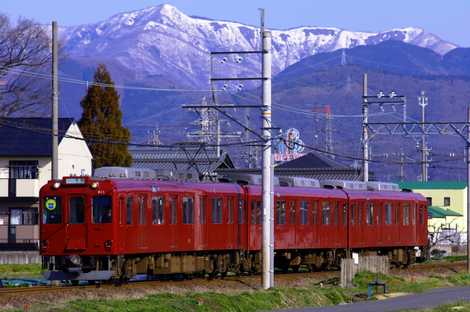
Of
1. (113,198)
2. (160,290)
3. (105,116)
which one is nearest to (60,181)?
(113,198)

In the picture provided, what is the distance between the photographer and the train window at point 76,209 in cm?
3316

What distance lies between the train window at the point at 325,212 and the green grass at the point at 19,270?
9.50 m

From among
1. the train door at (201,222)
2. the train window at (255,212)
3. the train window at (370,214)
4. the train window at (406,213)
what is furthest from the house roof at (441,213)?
the train door at (201,222)

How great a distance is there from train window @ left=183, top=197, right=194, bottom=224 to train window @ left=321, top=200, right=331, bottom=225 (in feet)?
29.3

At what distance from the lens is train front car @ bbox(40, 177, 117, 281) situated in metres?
32.7

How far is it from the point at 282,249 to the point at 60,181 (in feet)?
33.4

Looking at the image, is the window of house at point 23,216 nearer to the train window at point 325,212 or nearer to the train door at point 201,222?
the train window at point 325,212

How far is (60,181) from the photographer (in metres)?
33.6

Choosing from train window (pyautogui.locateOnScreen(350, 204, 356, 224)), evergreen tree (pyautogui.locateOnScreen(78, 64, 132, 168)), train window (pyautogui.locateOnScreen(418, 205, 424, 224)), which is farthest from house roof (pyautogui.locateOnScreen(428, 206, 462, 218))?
train window (pyautogui.locateOnScreen(350, 204, 356, 224))

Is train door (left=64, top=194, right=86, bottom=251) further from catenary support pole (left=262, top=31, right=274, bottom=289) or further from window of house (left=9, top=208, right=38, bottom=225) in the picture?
window of house (left=9, top=208, right=38, bottom=225)

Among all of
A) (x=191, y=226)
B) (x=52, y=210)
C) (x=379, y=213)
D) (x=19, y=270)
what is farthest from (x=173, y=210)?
(x=379, y=213)

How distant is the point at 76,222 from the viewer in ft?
109

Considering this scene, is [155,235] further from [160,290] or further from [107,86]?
[107,86]

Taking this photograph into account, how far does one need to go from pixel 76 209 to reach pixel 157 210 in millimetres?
2360
